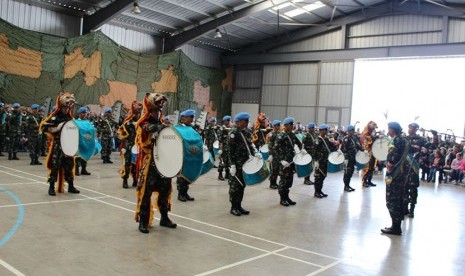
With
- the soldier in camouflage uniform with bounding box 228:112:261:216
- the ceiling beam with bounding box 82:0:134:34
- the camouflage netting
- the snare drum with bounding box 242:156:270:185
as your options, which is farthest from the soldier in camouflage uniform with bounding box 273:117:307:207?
the ceiling beam with bounding box 82:0:134:34

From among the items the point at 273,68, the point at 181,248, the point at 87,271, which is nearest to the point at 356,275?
the point at 181,248

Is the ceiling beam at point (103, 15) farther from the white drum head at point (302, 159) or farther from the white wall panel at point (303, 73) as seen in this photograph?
the white wall panel at point (303, 73)

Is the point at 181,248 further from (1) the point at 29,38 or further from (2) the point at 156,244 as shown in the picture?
(1) the point at 29,38

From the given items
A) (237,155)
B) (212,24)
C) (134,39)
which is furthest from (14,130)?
(212,24)

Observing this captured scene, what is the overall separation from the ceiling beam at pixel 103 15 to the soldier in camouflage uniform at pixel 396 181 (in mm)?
13825

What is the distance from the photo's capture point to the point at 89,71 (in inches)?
715

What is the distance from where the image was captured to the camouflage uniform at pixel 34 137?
12078mm

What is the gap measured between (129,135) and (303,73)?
742 inches

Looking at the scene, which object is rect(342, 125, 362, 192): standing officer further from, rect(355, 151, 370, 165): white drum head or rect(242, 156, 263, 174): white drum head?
rect(242, 156, 263, 174): white drum head

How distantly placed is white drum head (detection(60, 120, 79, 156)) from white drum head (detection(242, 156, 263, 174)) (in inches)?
124

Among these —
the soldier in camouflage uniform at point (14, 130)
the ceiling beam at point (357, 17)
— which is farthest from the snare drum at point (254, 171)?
the ceiling beam at point (357, 17)

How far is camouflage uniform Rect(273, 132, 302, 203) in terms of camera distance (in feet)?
26.7

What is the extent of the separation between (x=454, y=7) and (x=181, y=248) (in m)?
21.0

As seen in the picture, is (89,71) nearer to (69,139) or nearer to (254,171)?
(69,139)
